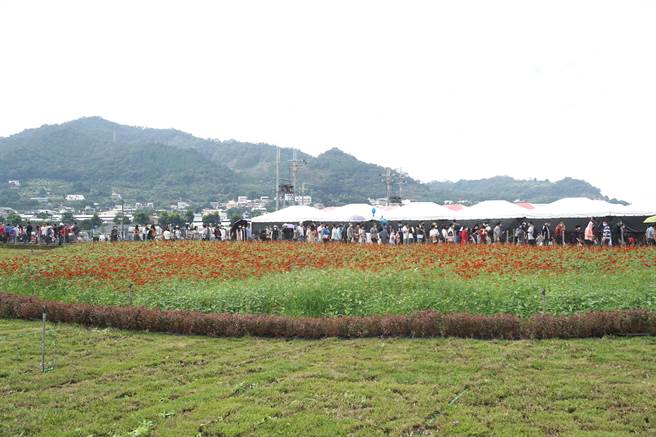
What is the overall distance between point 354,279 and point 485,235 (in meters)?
13.9

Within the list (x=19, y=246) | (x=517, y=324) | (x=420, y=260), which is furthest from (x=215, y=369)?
(x=19, y=246)

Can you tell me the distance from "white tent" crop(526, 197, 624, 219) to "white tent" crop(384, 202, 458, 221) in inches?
182

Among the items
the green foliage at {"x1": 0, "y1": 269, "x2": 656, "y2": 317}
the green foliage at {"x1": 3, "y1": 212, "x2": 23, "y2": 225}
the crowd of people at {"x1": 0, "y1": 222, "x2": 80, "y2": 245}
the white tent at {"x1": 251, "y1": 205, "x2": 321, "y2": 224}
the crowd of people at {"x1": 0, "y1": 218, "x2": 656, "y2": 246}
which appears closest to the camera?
the green foliage at {"x1": 0, "y1": 269, "x2": 656, "y2": 317}

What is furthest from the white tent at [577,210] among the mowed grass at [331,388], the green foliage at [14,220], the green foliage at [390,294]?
the green foliage at [14,220]

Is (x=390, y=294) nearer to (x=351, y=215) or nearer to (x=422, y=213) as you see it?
(x=422, y=213)

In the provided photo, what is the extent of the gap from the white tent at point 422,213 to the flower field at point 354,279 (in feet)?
44.4

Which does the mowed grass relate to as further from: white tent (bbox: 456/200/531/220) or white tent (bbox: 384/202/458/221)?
white tent (bbox: 384/202/458/221)

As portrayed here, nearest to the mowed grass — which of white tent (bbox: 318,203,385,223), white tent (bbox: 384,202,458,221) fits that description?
white tent (bbox: 384,202,458,221)

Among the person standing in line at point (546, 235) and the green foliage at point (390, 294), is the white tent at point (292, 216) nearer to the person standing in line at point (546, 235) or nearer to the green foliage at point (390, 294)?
the person standing in line at point (546, 235)

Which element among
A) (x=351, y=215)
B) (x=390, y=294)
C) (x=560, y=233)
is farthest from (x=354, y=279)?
(x=351, y=215)

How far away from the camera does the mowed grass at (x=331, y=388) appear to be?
20.3ft

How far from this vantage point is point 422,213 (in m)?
33.9

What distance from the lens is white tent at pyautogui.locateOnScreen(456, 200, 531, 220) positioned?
1220 inches

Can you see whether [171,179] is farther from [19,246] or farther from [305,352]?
[305,352]
